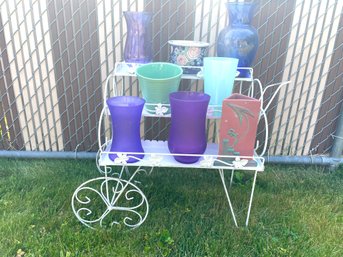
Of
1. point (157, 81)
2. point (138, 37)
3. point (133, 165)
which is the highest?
point (138, 37)

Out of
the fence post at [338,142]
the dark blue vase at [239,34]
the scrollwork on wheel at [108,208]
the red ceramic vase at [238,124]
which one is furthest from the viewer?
the fence post at [338,142]

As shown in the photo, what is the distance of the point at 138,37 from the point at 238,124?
1.97 ft

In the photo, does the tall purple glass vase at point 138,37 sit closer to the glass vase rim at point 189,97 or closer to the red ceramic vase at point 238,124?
the glass vase rim at point 189,97

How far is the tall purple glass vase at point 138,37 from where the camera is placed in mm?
1468

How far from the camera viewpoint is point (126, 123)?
1.38 m

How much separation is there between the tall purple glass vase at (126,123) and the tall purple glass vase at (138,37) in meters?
0.22

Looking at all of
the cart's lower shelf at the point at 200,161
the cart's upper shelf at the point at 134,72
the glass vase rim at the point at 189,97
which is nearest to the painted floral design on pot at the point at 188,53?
the cart's upper shelf at the point at 134,72

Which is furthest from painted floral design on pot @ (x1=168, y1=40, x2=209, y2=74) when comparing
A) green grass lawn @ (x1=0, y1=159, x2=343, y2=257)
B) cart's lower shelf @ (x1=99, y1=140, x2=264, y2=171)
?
green grass lawn @ (x1=0, y1=159, x2=343, y2=257)

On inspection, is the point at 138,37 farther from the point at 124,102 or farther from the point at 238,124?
the point at 238,124

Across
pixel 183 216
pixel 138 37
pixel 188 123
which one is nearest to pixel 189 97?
pixel 188 123

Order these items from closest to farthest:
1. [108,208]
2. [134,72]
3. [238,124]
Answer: [238,124] < [134,72] < [108,208]

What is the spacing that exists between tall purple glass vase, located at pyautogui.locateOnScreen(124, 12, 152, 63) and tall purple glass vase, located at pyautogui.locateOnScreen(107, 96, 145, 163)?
0.22m

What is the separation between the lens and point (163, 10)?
Answer: 5.81 feet

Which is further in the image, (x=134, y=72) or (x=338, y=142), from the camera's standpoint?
(x=338, y=142)
